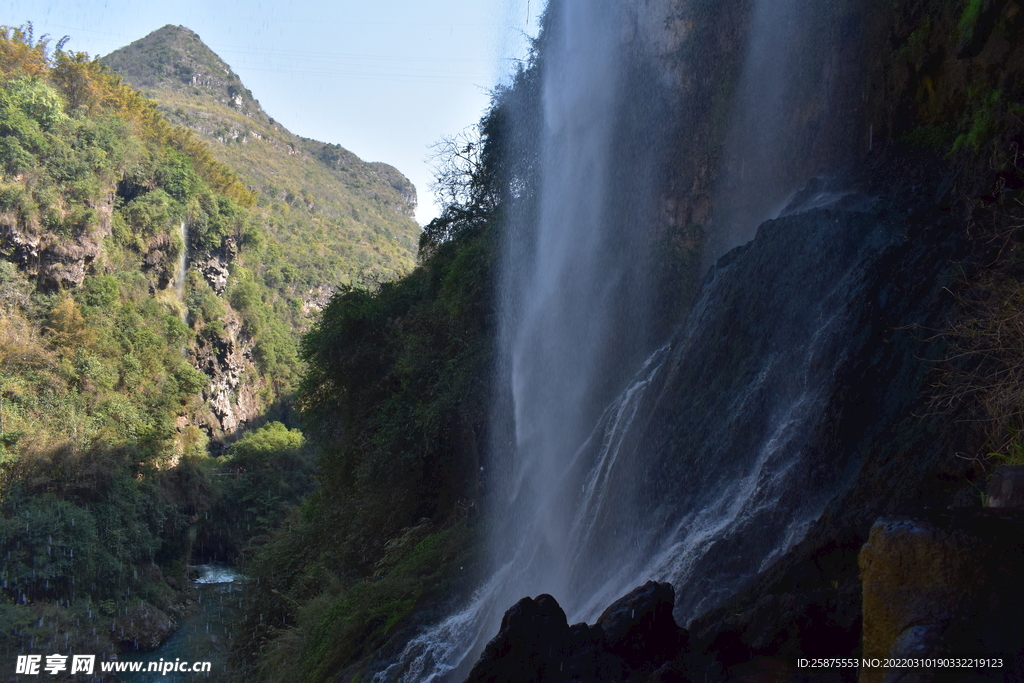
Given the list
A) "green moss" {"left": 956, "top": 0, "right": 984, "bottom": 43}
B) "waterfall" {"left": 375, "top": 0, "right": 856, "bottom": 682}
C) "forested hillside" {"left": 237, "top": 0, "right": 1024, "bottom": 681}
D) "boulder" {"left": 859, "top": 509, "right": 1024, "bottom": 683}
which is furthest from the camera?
"green moss" {"left": 956, "top": 0, "right": 984, "bottom": 43}

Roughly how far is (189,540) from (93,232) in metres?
16.7

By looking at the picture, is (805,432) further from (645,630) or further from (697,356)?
(645,630)

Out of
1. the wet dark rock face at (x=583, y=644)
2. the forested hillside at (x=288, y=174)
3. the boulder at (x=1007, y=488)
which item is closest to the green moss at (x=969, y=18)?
the boulder at (x=1007, y=488)

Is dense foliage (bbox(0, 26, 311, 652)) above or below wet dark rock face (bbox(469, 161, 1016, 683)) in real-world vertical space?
above

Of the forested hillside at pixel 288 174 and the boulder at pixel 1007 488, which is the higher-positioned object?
the forested hillside at pixel 288 174

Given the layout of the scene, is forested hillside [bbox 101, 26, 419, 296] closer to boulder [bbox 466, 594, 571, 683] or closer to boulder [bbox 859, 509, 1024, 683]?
boulder [bbox 466, 594, 571, 683]

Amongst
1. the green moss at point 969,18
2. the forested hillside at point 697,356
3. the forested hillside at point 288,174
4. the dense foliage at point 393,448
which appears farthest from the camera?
the forested hillside at point 288,174

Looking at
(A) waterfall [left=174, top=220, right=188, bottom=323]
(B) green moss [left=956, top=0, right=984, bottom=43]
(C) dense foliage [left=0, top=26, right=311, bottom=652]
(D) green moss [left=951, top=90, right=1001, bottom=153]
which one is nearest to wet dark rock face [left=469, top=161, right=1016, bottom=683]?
(D) green moss [left=951, top=90, right=1001, bottom=153]

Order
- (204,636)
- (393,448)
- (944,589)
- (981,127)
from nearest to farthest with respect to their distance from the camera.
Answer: (944,589)
(981,127)
(393,448)
(204,636)

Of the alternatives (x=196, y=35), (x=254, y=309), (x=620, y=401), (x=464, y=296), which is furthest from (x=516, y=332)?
(x=196, y=35)

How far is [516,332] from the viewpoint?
1455cm

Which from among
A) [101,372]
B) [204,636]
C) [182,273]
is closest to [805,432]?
[204,636]

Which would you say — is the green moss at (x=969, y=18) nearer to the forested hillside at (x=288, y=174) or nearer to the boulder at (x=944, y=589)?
the boulder at (x=944, y=589)

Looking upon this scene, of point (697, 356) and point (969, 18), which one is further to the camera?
point (697, 356)
